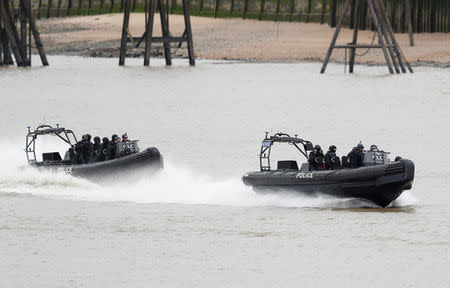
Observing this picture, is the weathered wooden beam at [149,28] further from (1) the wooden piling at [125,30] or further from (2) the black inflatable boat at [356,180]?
(2) the black inflatable boat at [356,180]

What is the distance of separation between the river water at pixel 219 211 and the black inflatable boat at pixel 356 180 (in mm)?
351

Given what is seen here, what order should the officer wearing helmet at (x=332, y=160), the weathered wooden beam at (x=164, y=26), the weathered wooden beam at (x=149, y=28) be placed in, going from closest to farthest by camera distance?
1. the officer wearing helmet at (x=332, y=160)
2. the weathered wooden beam at (x=149, y=28)
3. the weathered wooden beam at (x=164, y=26)

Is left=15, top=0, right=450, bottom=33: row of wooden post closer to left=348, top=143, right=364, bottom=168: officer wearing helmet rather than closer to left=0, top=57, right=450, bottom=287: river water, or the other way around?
left=0, top=57, right=450, bottom=287: river water

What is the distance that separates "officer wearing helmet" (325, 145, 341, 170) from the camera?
24719 millimetres

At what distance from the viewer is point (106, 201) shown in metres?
26.7

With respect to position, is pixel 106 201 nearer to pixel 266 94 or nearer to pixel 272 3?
pixel 266 94

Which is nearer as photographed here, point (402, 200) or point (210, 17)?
point (402, 200)

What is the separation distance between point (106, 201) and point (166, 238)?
15.1 ft

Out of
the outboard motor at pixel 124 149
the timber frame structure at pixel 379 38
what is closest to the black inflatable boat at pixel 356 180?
the outboard motor at pixel 124 149

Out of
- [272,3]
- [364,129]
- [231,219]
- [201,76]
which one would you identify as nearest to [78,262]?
[231,219]

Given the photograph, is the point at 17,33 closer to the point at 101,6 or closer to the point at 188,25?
the point at 188,25

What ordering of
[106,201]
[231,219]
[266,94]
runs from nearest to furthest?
[231,219] → [106,201] → [266,94]

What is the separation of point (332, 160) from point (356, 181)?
2.96ft

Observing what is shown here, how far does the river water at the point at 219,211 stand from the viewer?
19.8m
